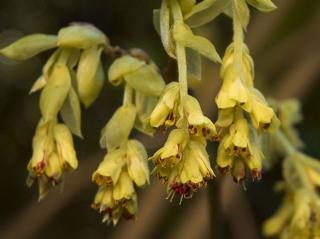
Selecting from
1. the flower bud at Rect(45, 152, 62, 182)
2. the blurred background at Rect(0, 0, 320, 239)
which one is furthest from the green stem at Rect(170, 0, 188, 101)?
the blurred background at Rect(0, 0, 320, 239)

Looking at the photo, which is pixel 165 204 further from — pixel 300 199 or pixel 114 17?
pixel 300 199

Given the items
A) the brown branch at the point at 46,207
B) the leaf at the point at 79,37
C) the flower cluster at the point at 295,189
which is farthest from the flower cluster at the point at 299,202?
the brown branch at the point at 46,207

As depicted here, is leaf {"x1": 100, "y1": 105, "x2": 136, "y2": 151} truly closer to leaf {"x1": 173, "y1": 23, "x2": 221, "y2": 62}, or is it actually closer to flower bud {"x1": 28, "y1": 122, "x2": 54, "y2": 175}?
flower bud {"x1": 28, "y1": 122, "x2": 54, "y2": 175}

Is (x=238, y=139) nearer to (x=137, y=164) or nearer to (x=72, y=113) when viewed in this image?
(x=137, y=164)

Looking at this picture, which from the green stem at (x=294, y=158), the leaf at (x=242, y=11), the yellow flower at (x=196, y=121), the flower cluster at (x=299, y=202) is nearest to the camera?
the yellow flower at (x=196, y=121)

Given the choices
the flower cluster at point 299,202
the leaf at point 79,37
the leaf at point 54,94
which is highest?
the leaf at point 79,37

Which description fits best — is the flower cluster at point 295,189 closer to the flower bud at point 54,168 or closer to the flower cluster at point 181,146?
the flower cluster at point 181,146

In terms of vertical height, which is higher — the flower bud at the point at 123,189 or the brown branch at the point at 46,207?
the flower bud at the point at 123,189

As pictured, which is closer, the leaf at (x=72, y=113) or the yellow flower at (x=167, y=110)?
the yellow flower at (x=167, y=110)
